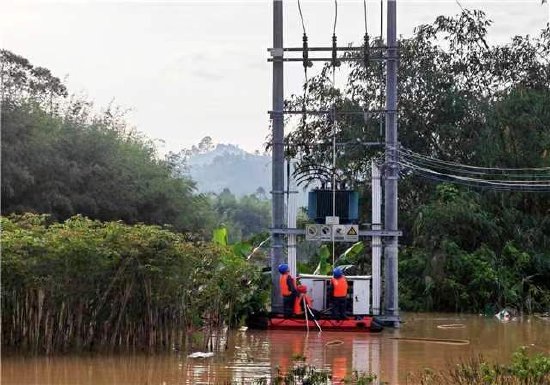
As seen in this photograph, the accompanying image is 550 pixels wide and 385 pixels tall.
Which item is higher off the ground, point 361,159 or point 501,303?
point 361,159

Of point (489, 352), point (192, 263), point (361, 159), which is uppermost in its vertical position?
point (361, 159)

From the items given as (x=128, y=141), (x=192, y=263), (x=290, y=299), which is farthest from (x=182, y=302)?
(x=128, y=141)

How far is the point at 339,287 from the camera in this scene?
77.1 ft

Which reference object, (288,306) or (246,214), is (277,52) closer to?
(288,306)

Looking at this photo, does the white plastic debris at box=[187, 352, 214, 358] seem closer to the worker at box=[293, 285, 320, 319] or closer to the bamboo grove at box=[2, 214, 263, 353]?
the bamboo grove at box=[2, 214, 263, 353]

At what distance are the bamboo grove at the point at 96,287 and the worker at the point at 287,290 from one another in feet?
15.1

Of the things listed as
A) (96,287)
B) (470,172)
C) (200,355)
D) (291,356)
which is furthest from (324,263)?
(96,287)

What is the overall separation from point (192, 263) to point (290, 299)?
5878 millimetres

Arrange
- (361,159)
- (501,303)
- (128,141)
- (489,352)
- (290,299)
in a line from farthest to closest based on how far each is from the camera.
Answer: (128,141), (361,159), (501,303), (290,299), (489,352)

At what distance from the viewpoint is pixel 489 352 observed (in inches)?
801

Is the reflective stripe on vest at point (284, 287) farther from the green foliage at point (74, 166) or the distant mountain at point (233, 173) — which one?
the distant mountain at point (233, 173)

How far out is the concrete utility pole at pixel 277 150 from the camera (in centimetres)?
2492

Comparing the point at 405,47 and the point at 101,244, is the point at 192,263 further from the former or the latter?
the point at 405,47

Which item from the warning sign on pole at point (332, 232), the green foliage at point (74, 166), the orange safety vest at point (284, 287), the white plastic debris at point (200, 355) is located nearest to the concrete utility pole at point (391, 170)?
the warning sign on pole at point (332, 232)
